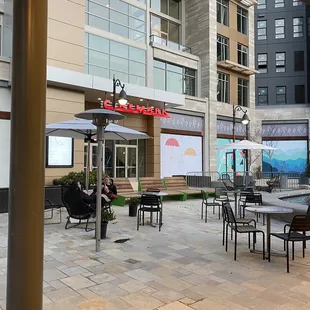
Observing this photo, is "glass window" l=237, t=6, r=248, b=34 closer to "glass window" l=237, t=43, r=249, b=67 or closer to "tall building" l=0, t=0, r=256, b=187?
"tall building" l=0, t=0, r=256, b=187

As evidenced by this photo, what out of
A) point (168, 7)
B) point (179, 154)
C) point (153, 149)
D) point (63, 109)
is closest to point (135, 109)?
point (153, 149)

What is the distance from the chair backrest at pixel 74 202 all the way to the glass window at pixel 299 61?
3337 cm

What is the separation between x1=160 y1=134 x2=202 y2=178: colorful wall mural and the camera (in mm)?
21391

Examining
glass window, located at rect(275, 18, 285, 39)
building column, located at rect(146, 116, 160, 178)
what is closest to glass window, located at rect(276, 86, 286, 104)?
glass window, located at rect(275, 18, 285, 39)

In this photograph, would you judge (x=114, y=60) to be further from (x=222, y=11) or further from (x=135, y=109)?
(x=222, y=11)

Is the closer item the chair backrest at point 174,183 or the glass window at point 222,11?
the chair backrest at point 174,183

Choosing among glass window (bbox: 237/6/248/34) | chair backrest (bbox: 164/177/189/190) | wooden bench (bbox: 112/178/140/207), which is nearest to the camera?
wooden bench (bbox: 112/178/140/207)

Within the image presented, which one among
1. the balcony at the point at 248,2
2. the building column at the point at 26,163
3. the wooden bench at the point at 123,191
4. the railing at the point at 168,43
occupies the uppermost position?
the balcony at the point at 248,2

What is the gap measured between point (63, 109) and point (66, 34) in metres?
3.42

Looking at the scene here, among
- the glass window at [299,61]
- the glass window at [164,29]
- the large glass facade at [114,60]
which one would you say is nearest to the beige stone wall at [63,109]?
the large glass facade at [114,60]

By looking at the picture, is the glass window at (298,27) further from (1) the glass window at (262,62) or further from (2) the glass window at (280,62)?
(1) the glass window at (262,62)

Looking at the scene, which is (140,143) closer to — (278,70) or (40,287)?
(40,287)

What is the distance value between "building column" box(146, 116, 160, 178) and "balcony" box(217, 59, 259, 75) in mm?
8413

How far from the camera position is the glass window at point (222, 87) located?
25505 millimetres
